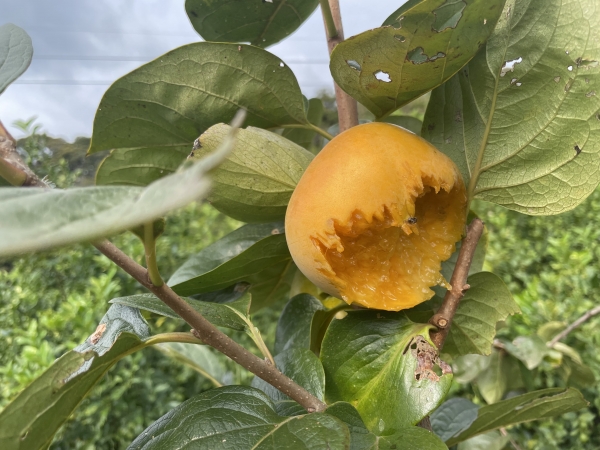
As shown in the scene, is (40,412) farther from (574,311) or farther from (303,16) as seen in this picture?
(574,311)

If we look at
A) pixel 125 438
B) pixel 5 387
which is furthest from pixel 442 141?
pixel 125 438

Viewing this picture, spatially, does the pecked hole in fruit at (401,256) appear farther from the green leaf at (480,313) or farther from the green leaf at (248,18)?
the green leaf at (248,18)

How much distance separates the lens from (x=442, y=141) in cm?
50

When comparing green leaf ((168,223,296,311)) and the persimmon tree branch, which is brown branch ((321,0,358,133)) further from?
the persimmon tree branch

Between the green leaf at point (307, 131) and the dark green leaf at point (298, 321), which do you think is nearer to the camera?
the dark green leaf at point (298, 321)

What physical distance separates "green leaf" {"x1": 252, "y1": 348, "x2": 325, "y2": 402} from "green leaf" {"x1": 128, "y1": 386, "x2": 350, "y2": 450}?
0.04 m

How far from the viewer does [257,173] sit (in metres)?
0.50

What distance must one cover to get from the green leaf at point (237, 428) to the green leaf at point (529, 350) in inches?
27.5

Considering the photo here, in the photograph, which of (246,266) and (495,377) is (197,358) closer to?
(246,266)

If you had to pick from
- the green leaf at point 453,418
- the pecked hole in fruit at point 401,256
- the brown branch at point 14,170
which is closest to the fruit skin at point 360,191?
the pecked hole in fruit at point 401,256

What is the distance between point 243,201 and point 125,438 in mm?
1417

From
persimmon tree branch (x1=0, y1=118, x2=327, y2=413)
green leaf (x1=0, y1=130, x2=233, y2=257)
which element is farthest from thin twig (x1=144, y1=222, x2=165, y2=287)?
green leaf (x1=0, y1=130, x2=233, y2=257)

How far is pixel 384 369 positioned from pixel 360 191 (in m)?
0.19

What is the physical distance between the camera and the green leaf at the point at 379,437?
379 millimetres
